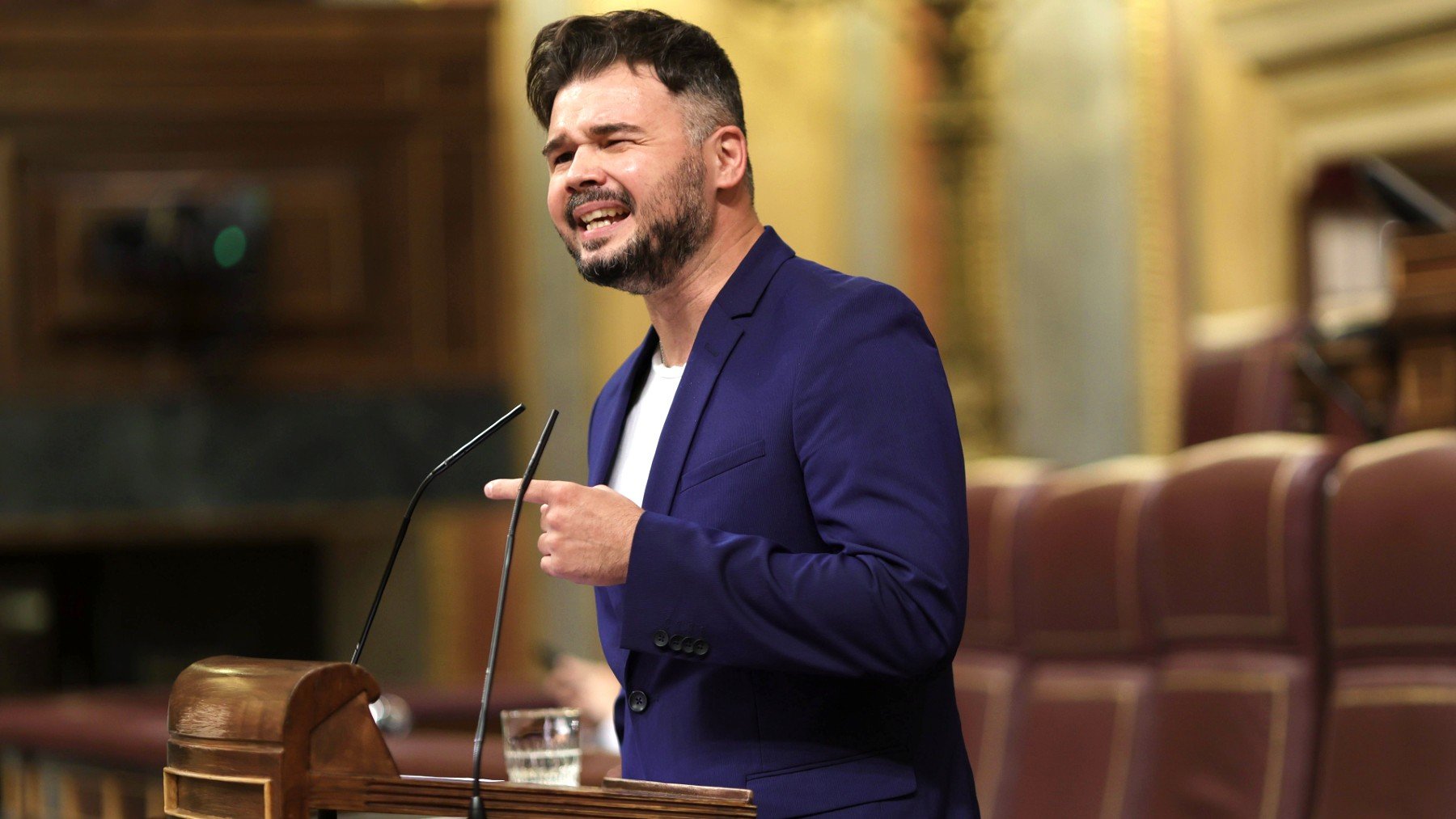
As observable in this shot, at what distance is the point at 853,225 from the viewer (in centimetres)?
489

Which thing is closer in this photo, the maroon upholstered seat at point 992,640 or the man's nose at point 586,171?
the man's nose at point 586,171

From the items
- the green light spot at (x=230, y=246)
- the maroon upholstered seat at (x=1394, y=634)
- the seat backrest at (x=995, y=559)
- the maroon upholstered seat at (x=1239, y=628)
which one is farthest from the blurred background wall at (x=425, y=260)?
the maroon upholstered seat at (x=1394, y=634)

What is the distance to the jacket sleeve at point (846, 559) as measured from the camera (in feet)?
3.61

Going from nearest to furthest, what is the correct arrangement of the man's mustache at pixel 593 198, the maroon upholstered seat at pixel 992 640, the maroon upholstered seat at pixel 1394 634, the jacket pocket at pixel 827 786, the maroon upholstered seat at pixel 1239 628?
the jacket pocket at pixel 827 786, the man's mustache at pixel 593 198, the maroon upholstered seat at pixel 1394 634, the maroon upholstered seat at pixel 1239 628, the maroon upholstered seat at pixel 992 640

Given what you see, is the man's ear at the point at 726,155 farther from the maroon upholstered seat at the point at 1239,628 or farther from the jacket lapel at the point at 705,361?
the maroon upholstered seat at the point at 1239,628

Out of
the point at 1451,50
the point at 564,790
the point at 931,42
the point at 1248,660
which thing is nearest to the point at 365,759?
the point at 564,790

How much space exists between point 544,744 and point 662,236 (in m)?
0.41

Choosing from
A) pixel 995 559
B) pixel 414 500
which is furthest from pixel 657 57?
pixel 995 559

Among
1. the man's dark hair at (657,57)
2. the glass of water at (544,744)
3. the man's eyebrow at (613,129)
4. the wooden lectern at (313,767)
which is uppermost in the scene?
the man's dark hair at (657,57)

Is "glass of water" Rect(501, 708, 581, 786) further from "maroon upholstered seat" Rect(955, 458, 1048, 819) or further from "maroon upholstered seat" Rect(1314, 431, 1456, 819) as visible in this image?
"maroon upholstered seat" Rect(955, 458, 1048, 819)

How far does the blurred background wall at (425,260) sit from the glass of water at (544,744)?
3141 millimetres

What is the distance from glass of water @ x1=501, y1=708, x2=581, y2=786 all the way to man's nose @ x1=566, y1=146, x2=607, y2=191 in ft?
1.32

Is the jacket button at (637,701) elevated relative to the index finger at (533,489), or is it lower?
lower

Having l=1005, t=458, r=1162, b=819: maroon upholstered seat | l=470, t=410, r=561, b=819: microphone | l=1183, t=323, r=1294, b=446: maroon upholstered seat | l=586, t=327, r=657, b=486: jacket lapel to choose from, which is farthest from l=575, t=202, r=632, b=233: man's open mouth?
l=1183, t=323, r=1294, b=446: maroon upholstered seat
